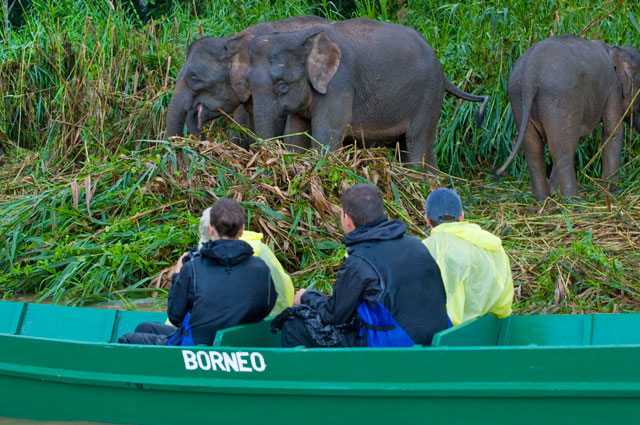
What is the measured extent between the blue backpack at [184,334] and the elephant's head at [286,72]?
4706mm

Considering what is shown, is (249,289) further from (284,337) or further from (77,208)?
(77,208)

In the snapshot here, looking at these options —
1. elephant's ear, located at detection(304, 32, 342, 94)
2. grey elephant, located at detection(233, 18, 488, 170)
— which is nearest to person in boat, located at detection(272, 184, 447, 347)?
grey elephant, located at detection(233, 18, 488, 170)

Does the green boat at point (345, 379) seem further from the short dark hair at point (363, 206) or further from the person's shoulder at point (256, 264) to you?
the short dark hair at point (363, 206)

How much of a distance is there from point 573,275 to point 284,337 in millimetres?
2687

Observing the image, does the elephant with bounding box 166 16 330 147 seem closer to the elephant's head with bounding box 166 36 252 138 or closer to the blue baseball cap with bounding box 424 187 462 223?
the elephant's head with bounding box 166 36 252 138

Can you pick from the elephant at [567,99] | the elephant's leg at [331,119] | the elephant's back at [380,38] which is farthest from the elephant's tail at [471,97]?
the elephant's leg at [331,119]

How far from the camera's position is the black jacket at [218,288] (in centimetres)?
495

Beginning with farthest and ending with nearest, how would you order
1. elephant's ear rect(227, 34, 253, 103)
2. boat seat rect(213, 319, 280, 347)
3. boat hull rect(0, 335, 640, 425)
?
elephant's ear rect(227, 34, 253, 103) < boat seat rect(213, 319, 280, 347) < boat hull rect(0, 335, 640, 425)

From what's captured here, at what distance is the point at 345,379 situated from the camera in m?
4.71

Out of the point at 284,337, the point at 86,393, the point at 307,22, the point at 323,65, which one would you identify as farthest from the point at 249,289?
the point at 307,22

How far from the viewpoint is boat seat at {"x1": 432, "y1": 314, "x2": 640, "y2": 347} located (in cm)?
550

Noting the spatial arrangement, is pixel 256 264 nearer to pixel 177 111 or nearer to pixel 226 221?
pixel 226 221

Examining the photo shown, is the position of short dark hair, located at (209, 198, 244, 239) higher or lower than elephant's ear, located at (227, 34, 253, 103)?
higher

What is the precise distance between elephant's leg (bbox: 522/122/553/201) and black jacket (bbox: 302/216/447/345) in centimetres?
518
